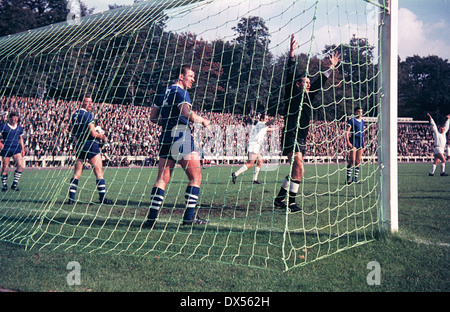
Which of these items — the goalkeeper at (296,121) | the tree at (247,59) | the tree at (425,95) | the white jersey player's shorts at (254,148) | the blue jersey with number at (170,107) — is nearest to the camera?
the blue jersey with number at (170,107)

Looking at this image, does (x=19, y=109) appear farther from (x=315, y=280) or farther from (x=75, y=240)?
(x=315, y=280)

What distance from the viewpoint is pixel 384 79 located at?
4512 millimetres

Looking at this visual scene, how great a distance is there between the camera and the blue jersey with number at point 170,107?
4.91 m

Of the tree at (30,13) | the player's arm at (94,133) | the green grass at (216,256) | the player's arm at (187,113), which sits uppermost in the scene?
the tree at (30,13)

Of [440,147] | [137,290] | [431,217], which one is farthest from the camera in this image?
[440,147]

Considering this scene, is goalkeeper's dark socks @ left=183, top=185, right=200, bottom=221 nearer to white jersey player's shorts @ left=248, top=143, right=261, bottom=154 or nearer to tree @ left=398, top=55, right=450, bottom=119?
white jersey player's shorts @ left=248, top=143, right=261, bottom=154

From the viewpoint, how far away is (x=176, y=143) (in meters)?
4.95

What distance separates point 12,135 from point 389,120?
8555 mm

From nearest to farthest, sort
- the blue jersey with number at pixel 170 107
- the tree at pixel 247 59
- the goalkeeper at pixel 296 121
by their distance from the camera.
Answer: the blue jersey with number at pixel 170 107 < the tree at pixel 247 59 < the goalkeeper at pixel 296 121

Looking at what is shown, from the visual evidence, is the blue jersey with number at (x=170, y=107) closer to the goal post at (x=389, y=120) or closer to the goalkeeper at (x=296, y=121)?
the goalkeeper at (x=296, y=121)

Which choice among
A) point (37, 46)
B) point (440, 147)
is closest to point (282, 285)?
point (37, 46)

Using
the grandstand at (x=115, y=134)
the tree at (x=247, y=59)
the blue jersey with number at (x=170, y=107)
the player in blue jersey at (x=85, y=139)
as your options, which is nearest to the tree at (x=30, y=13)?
the grandstand at (x=115, y=134)

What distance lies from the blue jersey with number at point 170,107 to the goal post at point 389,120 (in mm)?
2253

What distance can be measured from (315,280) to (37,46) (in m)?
6.10
